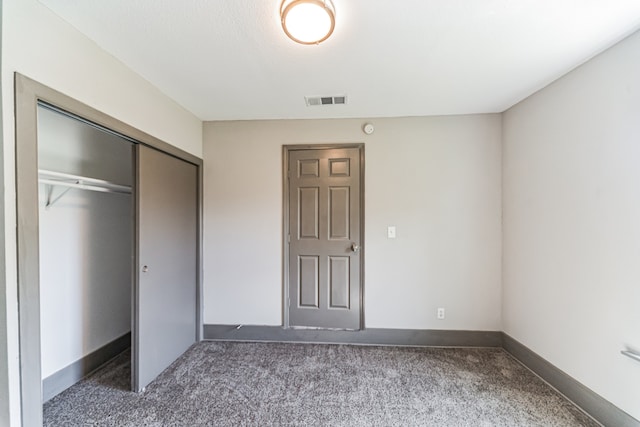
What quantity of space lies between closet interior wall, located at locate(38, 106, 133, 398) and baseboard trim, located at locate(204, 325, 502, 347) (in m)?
0.97

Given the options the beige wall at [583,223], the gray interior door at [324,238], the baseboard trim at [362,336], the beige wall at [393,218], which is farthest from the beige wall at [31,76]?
the beige wall at [583,223]

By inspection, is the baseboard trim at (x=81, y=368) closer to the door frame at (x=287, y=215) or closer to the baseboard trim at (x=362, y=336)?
the baseboard trim at (x=362, y=336)

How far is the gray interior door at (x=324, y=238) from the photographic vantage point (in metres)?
2.77

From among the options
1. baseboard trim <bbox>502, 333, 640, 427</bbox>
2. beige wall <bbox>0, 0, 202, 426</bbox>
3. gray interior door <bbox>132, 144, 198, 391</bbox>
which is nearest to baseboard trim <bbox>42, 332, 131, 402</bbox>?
gray interior door <bbox>132, 144, 198, 391</bbox>

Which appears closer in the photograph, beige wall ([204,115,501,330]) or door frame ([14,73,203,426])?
door frame ([14,73,203,426])

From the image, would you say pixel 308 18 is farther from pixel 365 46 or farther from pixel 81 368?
pixel 81 368

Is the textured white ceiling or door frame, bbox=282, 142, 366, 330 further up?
the textured white ceiling

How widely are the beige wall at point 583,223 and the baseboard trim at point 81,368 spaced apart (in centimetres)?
376

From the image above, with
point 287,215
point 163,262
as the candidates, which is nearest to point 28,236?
point 163,262

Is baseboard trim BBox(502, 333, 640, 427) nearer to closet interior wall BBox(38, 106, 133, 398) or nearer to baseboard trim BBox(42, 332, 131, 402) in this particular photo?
closet interior wall BBox(38, 106, 133, 398)

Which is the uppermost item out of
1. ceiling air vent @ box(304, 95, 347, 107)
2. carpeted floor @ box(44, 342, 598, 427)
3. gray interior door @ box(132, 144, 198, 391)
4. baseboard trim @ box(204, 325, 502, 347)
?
ceiling air vent @ box(304, 95, 347, 107)

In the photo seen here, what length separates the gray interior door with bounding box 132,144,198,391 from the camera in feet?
6.53

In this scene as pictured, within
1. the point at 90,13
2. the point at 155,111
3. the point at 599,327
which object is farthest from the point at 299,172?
the point at 599,327

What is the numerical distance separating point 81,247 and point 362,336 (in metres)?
2.69
